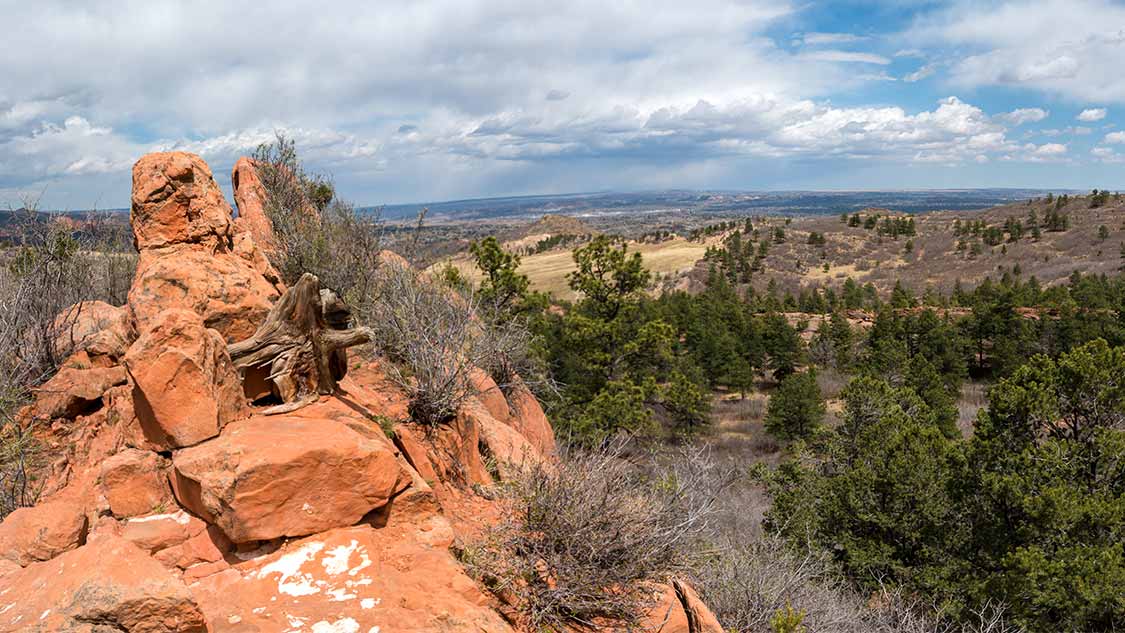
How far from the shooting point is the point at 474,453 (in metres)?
8.64

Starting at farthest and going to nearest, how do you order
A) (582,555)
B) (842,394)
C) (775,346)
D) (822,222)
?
(822,222), (775,346), (842,394), (582,555)

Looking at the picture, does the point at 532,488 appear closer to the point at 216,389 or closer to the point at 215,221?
the point at 216,389

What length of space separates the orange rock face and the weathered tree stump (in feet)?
2.53

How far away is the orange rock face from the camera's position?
A: 5.91 m

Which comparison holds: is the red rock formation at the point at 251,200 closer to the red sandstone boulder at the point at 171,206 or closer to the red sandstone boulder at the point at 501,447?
the red sandstone boulder at the point at 171,206

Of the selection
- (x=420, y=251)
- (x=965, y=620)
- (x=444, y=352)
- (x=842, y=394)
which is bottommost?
(x=965, y=620)

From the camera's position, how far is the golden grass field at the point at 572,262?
87.4 m

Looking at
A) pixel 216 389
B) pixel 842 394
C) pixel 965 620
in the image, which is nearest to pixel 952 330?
pixel 842 394

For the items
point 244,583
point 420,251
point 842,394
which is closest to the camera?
point 244,583

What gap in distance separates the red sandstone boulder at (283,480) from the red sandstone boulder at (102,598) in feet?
3.18

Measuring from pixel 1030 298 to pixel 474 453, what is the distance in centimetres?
5255

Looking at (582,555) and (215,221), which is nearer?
(582,555)

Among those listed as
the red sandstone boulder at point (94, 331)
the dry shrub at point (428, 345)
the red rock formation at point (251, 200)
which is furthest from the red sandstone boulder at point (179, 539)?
the red rock formation at point (251, 200)

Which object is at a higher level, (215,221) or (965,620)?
(215,221)
